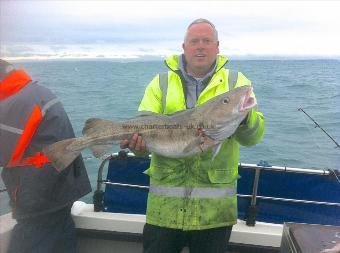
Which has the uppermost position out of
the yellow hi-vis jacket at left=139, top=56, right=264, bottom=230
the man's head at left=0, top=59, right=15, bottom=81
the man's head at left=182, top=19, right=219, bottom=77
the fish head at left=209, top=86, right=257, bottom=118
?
the man's head at left=182, top=19, right=219, bottom=77

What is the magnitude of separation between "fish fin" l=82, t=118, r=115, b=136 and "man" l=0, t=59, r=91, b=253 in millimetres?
261

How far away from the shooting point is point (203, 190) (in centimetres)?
345

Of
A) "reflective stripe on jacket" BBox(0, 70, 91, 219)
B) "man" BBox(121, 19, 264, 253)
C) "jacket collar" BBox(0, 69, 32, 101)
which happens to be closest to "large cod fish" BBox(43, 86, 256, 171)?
"man" BBox(121, 19, 264, 253)

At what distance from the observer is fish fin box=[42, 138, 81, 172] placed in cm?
331

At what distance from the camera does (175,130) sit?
3357mm

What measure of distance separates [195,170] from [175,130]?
14.2 inches

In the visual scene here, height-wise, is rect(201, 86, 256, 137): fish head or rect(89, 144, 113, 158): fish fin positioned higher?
rect(201, 86, 256, 137): fish head

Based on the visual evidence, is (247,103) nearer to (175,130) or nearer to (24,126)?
(175,130)

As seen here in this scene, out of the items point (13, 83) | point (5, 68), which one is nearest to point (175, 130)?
point (13, 83)

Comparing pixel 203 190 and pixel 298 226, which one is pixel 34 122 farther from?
pixel 298 226

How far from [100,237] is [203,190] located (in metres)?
1.48

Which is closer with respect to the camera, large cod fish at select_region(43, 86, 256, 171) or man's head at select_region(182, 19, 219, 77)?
large cod fish at select_region(43, 86, 256, 171)

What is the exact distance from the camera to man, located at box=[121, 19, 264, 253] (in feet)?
11.3

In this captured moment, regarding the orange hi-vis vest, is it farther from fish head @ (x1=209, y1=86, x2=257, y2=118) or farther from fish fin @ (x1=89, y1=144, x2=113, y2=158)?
fish head @ (x1=209, y1=86, x2=257, y2=118)
